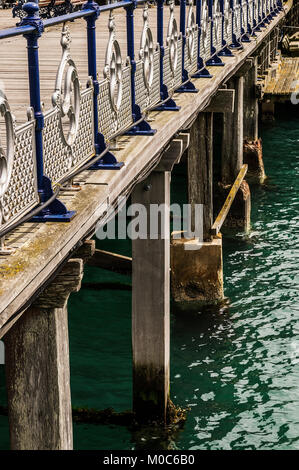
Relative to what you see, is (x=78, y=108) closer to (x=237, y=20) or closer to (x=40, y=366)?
(x=40, y=366)

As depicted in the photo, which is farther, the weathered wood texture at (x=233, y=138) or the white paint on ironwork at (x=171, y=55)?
the weathered wood texture at (x=233, y=138)

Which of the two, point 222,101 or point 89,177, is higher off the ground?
point 89,177

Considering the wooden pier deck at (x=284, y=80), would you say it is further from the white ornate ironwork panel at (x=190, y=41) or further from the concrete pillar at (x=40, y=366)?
the concrete pillar at (x=40, y=366)

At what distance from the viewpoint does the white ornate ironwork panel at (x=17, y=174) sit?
4324mm

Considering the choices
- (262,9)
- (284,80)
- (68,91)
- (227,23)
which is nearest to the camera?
(68,91)

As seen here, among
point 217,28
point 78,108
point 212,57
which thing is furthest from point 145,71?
point 217,28

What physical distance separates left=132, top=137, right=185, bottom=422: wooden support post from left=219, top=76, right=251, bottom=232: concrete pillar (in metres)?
6.80

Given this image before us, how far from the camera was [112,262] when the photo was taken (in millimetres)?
12719

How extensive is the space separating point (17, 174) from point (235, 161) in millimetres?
11887

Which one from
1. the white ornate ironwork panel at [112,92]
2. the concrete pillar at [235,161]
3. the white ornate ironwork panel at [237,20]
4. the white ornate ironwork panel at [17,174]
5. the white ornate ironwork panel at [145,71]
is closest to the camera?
the white ornate ironwork panel at [17,174]

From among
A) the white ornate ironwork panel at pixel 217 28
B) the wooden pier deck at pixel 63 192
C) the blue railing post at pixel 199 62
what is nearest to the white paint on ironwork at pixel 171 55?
the wooden pier deck at pixel 63 192

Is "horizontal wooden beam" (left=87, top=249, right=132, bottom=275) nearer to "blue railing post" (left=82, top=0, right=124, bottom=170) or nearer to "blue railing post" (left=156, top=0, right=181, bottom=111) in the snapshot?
"blue railing post" (left=156, top=0, right=181, bottom=111)

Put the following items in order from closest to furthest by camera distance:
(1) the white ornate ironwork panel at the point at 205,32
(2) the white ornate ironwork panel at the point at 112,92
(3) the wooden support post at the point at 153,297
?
(2) the white ornate ironwork panel at the point at 112,92, (3) the wooden support post at the point at 153,297, (1) the white ornate ironwork panel at the point at 205,32

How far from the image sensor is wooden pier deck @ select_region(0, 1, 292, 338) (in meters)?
4.21
